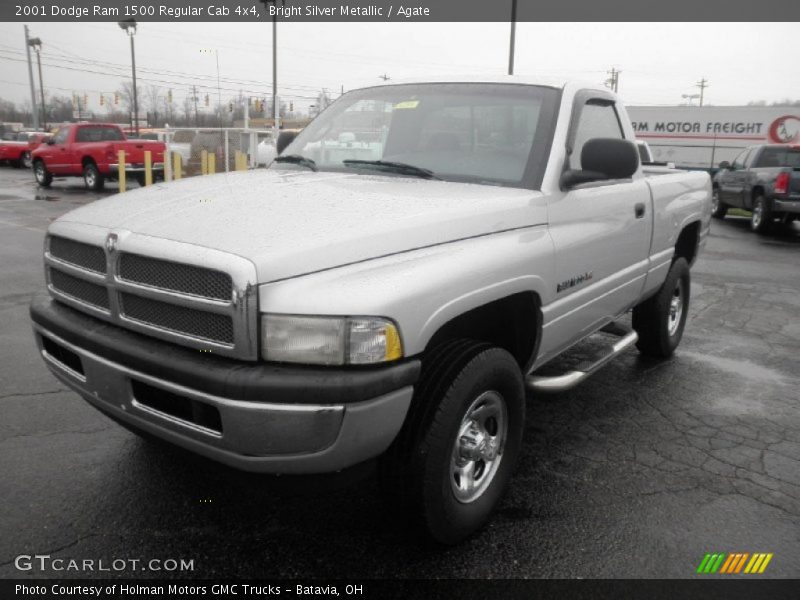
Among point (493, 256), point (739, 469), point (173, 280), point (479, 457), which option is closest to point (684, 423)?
point (739, 469)

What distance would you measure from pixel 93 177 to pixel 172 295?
19.2 meters

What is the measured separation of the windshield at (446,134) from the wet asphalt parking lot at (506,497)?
158cm

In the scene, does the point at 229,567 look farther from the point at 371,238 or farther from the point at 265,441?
the point at 371,238

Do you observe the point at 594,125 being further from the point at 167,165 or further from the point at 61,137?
the point at 61,137

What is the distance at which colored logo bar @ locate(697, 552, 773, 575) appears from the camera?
269 centimetres

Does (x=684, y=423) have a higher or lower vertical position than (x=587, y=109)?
lower

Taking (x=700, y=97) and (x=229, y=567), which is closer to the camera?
(x=229, y=567)

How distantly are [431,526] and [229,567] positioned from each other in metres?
0.80

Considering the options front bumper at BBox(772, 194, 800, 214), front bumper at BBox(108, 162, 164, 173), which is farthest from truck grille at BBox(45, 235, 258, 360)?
front bumper at BBox(108, 162, 164, 173)

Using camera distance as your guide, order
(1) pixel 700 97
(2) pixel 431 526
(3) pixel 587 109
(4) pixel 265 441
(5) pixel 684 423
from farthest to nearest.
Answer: (1) pixel 700 97 < (5) pixel 684 423 < (3) pixel 587 109 < (2) pixel 431 526 < (4) pixel 265 441

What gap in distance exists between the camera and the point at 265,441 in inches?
84.6

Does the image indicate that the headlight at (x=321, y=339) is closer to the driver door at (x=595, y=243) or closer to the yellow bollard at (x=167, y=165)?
the driver door at (x=595, y=243)

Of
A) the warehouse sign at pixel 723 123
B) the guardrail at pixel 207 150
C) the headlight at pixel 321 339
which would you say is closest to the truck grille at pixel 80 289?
the headlight at pixel 321 339
